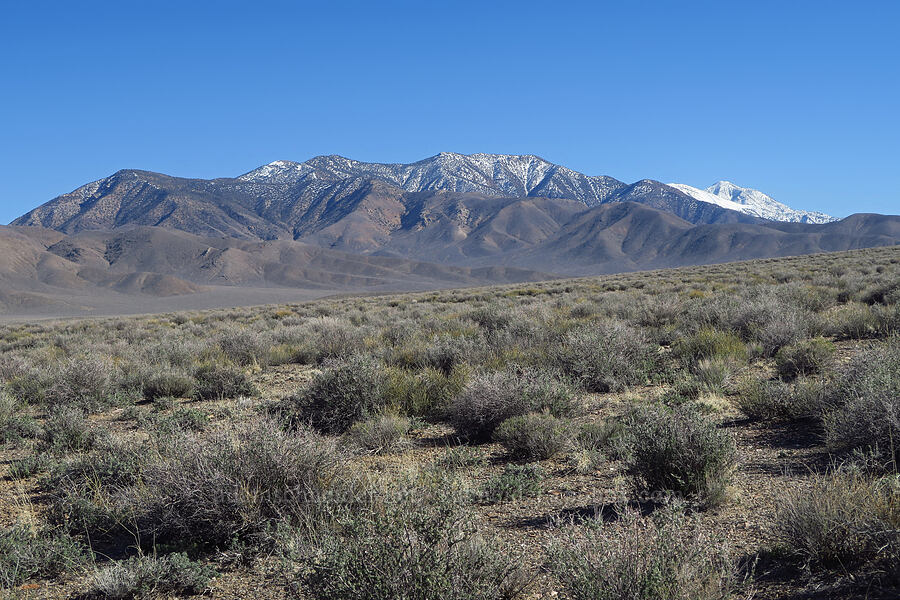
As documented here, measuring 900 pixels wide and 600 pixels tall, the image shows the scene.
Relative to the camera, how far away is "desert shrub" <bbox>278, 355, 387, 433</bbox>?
7.53 metres

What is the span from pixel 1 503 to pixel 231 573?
309 centimetres

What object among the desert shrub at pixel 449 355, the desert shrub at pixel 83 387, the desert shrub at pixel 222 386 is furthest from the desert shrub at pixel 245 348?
the desert shrub at pixel 449 355

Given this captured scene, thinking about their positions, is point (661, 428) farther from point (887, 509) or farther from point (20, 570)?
point (20, 570)

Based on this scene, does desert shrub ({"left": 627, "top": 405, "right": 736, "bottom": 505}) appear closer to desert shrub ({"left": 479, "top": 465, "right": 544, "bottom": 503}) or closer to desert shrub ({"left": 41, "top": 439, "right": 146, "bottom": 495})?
desert shrub ({"left": 479, "top": 465, "right": 544, "bottom": 503})

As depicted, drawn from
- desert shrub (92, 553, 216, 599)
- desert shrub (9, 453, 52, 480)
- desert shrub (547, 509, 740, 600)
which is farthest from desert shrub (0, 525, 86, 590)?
desert shrub (547, 509, 740, 600)

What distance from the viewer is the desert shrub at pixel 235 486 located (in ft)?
14.2

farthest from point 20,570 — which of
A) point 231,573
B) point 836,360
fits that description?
point 836,360

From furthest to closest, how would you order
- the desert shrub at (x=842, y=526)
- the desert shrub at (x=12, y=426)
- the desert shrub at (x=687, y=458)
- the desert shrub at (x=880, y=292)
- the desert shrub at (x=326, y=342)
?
the desert shrub at (x=880, y=292) < the desert shrub at (x=326, y=342) < the desert shrub at (x=12, y=426) < the desert shrub at (x=687, y=458) < the desert shrub at (x=842, y=526)

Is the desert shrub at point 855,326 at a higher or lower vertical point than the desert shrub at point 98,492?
higher

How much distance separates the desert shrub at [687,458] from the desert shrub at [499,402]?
2.19 meters

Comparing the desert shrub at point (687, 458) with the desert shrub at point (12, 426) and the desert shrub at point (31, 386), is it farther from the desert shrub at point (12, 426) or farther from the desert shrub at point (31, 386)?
the desert shrub at point (31, 386)

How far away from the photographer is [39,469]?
6402 mm

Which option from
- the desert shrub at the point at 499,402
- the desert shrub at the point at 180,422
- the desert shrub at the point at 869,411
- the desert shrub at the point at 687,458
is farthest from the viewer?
the desert shrub at the point at 180,422

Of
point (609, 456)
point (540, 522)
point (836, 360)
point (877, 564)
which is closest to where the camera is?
point (877, 564)
